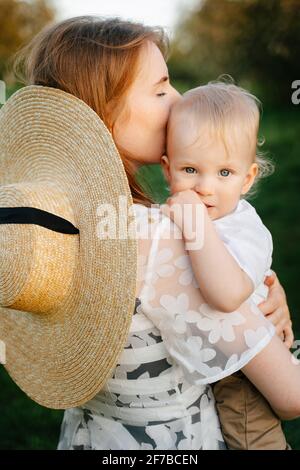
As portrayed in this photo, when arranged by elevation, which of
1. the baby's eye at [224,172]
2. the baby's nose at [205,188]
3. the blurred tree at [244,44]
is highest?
the baby's eye at [224,172]

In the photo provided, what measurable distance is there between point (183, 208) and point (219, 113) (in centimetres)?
29

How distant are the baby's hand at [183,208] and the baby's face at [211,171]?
6 cm

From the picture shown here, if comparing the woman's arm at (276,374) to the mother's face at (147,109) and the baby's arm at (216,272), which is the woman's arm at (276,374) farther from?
the mother's face at (147,109)

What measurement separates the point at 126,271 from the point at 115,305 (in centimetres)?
10

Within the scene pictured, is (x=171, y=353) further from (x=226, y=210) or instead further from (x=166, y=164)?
(x=166, y=164)

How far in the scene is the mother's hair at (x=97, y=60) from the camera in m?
2.03

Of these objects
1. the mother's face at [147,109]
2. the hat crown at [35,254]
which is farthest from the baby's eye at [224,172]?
the hat crown at [35,254]

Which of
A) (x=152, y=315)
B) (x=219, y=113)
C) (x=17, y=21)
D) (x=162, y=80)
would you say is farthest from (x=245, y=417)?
(x=17, y=21)

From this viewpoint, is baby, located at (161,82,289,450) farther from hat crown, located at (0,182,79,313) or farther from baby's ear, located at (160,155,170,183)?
hat crown, located at (0,182,79,313)

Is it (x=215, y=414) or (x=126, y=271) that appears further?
(x=215, y=414)

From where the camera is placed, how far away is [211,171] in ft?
6.52
